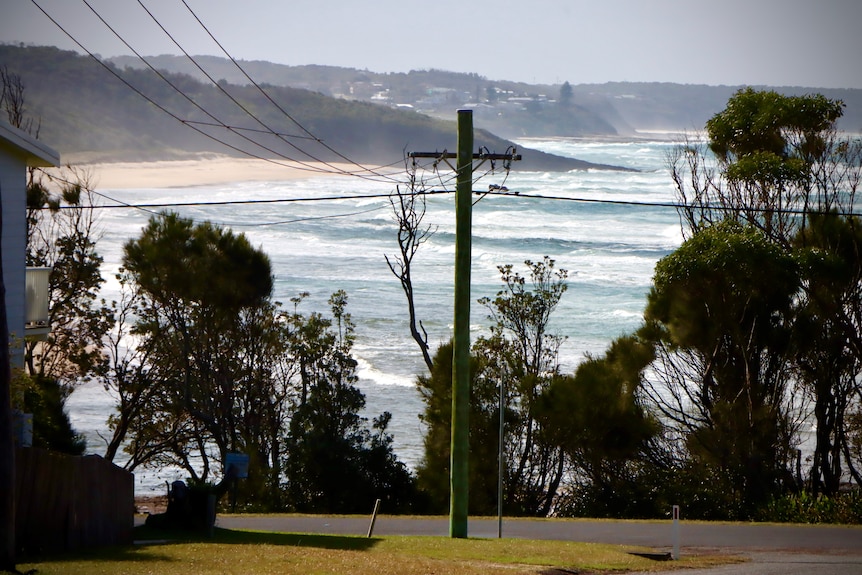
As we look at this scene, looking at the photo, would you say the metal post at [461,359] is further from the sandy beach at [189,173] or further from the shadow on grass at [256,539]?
the sandy beach at [189,173]

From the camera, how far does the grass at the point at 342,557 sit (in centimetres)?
1105

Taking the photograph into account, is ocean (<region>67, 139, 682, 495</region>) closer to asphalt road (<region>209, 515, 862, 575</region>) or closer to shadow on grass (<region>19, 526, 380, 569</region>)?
asphalt road (<region>209, 515, 862, 575</region>)

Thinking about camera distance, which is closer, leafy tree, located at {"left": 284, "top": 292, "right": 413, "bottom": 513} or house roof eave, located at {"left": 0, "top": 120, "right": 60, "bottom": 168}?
house roof eave, located at {"left": 0, "top": 120, "right": 60, "bottom": 168}

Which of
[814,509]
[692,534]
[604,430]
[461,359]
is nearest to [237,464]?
[461,359]

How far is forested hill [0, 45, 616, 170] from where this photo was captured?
116 meters

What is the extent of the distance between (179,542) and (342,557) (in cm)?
294

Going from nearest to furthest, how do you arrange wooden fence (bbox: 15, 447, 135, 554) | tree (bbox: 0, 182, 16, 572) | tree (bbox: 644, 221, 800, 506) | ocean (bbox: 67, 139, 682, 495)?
tree (bbox: 0, 182, 16, 572) < wooden fence (bbox: 15, 447, 135, 554) < tree (bbox: 644, 221, 800, 506) < ocean (bbox: 67, 139, 682, 495)

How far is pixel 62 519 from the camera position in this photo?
1237cm

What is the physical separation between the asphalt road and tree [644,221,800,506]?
4.86m

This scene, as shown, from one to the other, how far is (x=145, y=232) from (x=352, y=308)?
78.1 feet

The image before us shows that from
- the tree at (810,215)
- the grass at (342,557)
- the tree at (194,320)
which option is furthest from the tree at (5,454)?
the tree at (810,215)

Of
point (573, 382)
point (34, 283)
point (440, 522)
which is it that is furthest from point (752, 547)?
point (34, 283)

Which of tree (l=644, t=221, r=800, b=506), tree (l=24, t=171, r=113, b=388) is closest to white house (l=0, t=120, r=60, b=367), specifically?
tree (l=24, t=171, r=113, b=388)

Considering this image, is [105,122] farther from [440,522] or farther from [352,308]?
[440,522]
